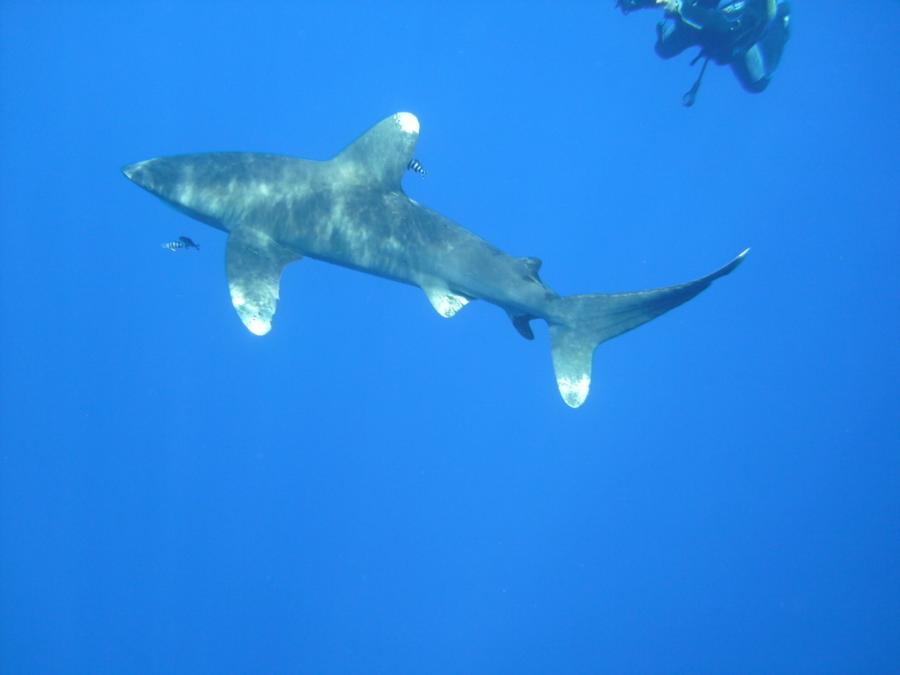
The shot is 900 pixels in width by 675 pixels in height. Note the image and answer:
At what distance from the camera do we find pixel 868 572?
118 ft

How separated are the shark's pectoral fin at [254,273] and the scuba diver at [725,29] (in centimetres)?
1107

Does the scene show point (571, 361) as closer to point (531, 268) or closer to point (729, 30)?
point (531, 268)

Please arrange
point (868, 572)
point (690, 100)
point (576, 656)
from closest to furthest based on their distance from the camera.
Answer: point (690, 100) → point (576, 656) → point (868, 572)

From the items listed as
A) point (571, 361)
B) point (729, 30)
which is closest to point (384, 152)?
point (571, 361)

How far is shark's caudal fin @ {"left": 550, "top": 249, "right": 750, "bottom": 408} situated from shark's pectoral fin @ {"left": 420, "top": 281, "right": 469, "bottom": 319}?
4.76 feet

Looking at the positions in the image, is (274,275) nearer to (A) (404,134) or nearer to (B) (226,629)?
(A) (404,134)

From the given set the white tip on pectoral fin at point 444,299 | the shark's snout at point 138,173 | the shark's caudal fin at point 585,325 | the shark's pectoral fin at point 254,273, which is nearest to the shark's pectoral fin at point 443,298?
the white tip on pectoral fin at point 444,299

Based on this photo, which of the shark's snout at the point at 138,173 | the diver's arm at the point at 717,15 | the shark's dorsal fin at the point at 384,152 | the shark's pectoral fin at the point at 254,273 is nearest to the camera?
the shark's pectoral fin at the point at 254,273

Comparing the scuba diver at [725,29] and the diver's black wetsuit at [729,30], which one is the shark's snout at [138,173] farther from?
the diver's black wetsuit at [729,30]

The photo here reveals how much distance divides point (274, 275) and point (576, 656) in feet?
90.5

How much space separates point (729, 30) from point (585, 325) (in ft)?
32.6

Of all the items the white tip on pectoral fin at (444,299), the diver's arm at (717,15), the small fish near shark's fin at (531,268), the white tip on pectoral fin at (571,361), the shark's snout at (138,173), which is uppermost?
the diver's arm at (717,15)

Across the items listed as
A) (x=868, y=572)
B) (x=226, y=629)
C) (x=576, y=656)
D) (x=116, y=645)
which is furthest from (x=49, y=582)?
(x=868, y=572)

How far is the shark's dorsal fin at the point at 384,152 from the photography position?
31.2 feet
